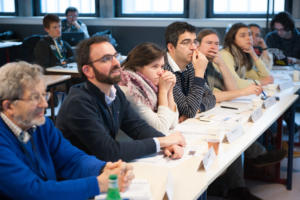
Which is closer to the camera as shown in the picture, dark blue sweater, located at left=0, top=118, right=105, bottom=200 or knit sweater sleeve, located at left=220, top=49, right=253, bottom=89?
dark blue sweater, located at left=0, top=118, right=105, bottom=200

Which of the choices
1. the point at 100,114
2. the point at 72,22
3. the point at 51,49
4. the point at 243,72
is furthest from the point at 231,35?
the point at 72,22

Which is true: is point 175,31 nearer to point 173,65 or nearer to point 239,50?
point 173,65

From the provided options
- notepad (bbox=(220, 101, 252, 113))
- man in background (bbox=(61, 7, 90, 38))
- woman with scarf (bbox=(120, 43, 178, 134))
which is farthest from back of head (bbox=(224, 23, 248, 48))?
man in background (bbox=(61, 7, 90, 38))

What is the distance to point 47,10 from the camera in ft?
26.2

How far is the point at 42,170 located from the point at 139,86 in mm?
906

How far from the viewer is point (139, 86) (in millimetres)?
2363

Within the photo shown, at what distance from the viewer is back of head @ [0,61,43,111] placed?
1424 mm

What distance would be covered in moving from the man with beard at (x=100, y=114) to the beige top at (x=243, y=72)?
5.01 feet

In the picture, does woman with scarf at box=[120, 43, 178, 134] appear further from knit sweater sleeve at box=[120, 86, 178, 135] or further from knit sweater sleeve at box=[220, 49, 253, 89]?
knit sweater sleeve at box=[220, 49, 253, 89]

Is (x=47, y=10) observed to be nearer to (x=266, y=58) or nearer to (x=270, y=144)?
(x=266, y=58)

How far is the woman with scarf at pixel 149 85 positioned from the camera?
2.32 m

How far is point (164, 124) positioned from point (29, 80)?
3.27 ft

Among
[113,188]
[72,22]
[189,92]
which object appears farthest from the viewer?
[72,22]

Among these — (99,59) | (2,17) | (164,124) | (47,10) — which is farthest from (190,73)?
(2,17)
